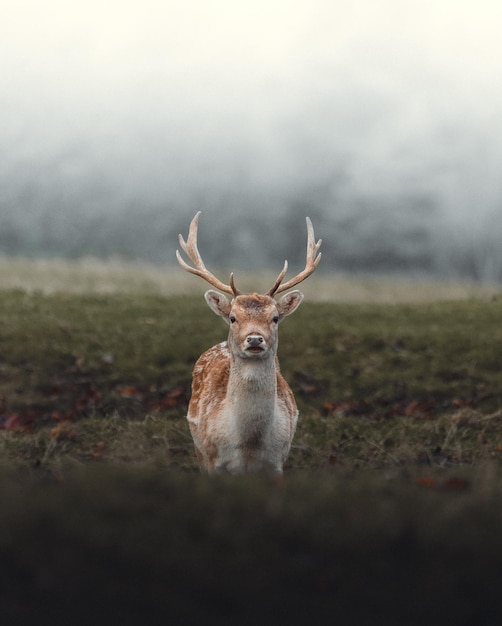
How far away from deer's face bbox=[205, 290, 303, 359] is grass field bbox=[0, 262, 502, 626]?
3.91 feet

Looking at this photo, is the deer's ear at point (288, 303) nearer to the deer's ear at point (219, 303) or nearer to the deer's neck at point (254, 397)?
the deer's ear at point (219, 303)

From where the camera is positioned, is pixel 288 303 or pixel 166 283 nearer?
pixel 288 303

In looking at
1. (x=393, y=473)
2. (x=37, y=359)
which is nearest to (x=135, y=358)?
(x=37, y=359)

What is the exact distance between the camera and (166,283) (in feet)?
79.5

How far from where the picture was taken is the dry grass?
73.8 feet

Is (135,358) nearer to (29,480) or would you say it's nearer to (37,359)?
(37,359)

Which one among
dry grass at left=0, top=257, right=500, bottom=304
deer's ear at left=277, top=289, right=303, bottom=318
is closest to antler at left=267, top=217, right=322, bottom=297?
deer's ear at left=277, top=289, right=303, bottom=318

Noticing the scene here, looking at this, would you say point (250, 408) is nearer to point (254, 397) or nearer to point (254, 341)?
point (254, 397)

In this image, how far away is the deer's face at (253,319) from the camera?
807cm

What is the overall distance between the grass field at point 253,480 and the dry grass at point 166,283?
2757mm

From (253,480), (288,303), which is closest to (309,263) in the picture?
(288,303)

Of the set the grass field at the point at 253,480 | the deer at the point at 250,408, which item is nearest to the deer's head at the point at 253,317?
the deer at the point at 250,408

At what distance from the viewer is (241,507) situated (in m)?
5.38

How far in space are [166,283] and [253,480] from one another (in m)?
18.2
